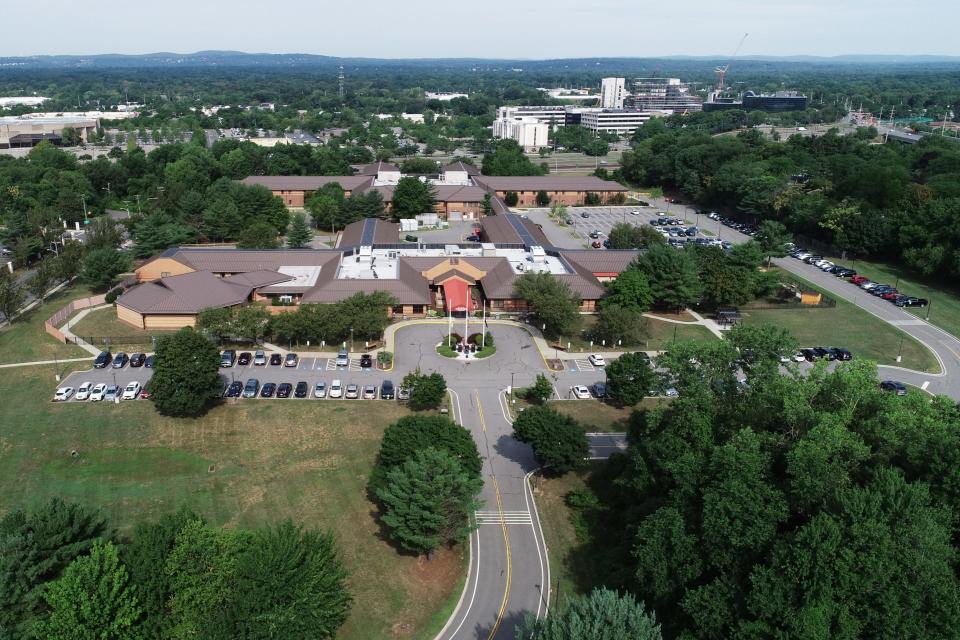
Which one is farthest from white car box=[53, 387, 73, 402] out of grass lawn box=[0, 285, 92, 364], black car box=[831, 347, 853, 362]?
black car box=[831, 347, 853, 362]

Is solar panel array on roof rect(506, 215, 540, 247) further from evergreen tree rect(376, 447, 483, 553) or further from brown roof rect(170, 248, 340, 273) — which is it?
evergreen tree rect(376, 447, 483, 553)

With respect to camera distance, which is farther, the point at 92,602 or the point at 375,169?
the point at 375,169

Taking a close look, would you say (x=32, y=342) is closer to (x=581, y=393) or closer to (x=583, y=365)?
(x=581, y=393)

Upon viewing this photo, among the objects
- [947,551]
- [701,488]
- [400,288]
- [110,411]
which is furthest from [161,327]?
[947,551]

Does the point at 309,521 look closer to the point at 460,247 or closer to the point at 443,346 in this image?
the point at 443,346

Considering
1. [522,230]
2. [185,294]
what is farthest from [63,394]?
[522,230]

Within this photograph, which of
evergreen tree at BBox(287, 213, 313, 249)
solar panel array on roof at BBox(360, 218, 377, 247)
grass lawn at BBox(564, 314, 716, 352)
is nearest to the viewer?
grass lawn at BBox(564, 314, 716, 352)
